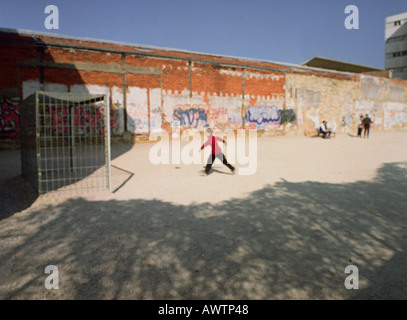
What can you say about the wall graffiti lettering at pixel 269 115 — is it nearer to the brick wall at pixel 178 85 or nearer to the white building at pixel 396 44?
the brick wall at pixel 178 85

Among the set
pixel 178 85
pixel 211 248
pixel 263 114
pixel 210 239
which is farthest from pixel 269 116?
pixel 211 248

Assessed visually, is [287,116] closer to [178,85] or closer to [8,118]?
[178,85]

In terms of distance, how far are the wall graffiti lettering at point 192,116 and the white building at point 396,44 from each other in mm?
47687

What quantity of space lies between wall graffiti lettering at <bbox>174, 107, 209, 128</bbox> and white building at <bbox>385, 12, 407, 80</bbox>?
4769 centimetres

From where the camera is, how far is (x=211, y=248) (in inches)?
133

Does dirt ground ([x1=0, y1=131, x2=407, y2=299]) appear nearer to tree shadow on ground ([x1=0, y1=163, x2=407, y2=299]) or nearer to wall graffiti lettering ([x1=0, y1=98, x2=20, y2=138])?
tree shadow on ground ([x1=0, y1=163, x2=407, y2=299])

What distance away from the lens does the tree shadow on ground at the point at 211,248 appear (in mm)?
2562

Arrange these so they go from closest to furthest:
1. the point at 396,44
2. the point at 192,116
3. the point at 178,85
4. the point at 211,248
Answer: the point at 211,248
the point at 178,85
the point at 192,116
the point at 396,44

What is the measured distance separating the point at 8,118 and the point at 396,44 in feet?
201

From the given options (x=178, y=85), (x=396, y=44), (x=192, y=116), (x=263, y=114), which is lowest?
(x=192, y=116)

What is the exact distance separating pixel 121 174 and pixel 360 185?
6.52 m

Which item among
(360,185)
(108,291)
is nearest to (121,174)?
(108,291)

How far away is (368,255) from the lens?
3156 millimetres
